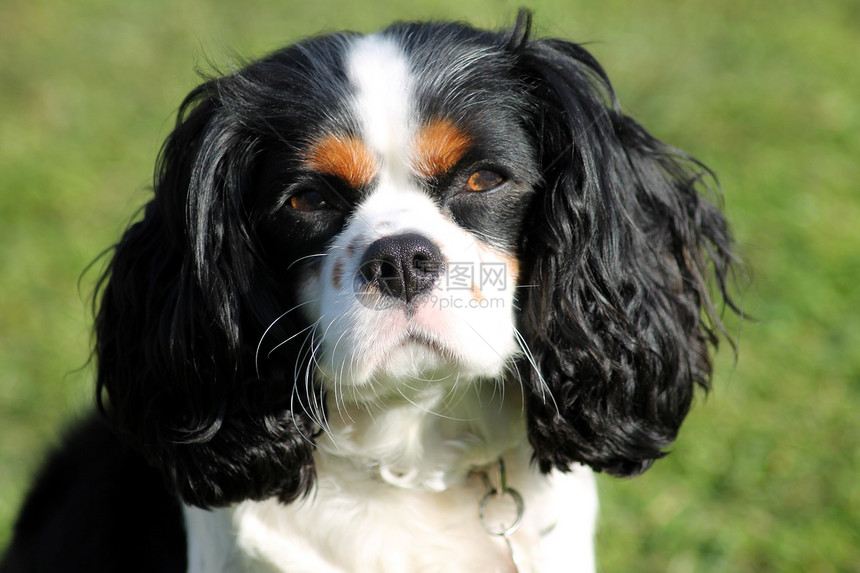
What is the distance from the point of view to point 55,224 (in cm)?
606

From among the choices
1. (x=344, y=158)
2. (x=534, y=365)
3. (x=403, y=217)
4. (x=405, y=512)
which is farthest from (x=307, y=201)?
(x=405, y=512)

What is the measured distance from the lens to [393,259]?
2188 millimetres

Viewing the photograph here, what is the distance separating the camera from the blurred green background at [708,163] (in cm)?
386

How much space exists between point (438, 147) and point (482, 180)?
0.50 feet

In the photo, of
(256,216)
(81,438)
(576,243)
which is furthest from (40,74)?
(576,243)

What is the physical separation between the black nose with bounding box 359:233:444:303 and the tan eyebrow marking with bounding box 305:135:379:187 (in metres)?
0.23

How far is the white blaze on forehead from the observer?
2344 mm

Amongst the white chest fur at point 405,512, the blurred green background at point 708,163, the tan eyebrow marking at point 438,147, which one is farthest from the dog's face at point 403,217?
the blurred green background at point 708,163

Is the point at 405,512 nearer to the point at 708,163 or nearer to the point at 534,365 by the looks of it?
the point at 534,365

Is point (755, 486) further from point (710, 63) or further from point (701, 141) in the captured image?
point (710, 63)

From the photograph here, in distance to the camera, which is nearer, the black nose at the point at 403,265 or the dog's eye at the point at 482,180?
the black nose at the point at 403,265

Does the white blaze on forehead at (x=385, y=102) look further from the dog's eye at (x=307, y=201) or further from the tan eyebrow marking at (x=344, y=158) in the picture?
the dog's eye at (x=307, y=201)

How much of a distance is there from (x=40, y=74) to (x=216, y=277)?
6.13 m

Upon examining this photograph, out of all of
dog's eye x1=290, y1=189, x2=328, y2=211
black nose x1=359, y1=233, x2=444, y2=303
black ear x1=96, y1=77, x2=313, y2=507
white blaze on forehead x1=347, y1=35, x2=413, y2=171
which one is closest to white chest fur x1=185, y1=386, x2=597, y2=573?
black ear x1=96, y1=77, x2=313, y2=507
